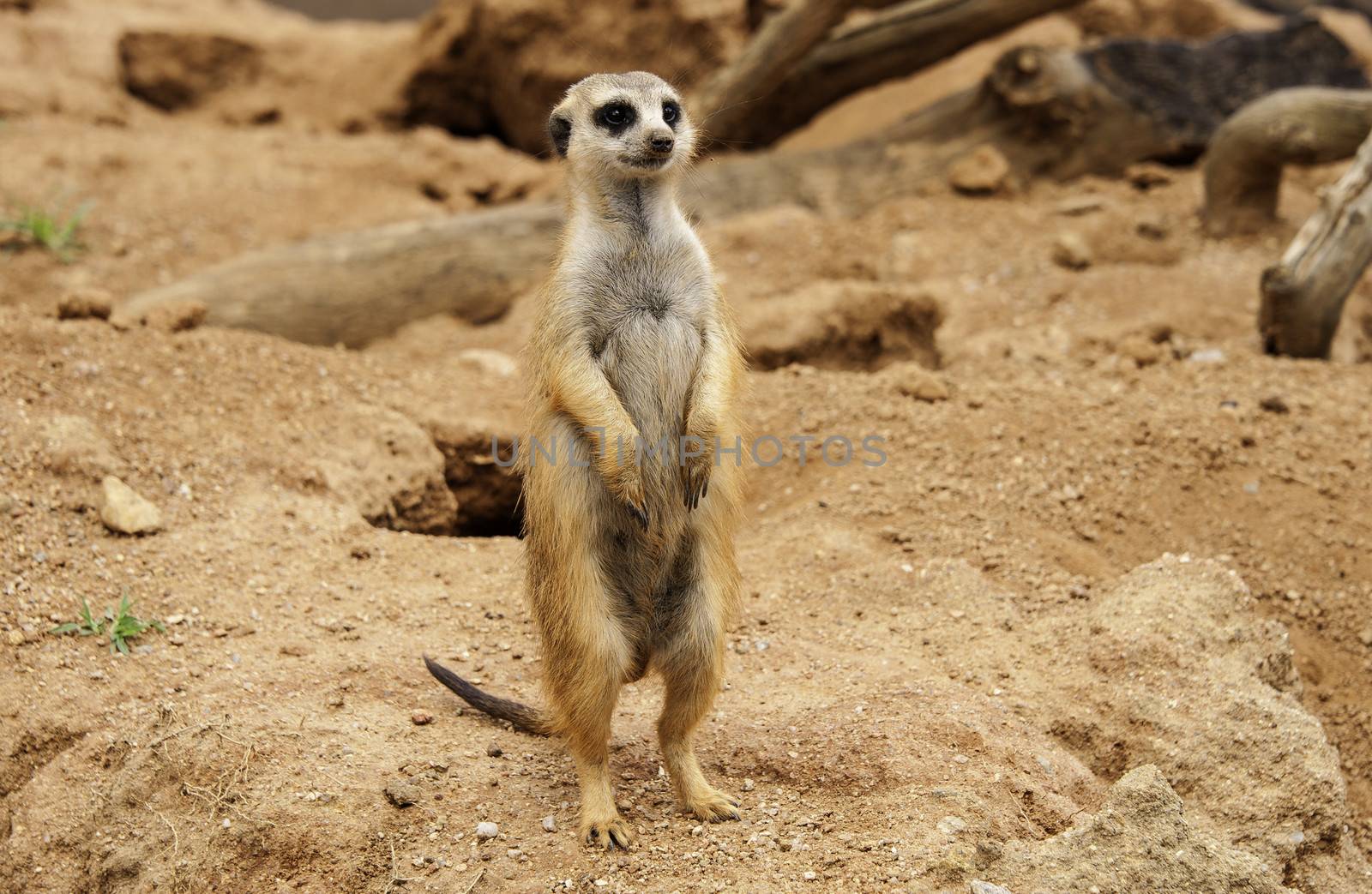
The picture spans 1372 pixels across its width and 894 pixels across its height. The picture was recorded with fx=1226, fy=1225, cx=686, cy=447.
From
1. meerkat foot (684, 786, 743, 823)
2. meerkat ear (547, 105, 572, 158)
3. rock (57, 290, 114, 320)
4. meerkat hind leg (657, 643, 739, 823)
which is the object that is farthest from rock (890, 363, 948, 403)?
rock (57, 290, 114, 320)

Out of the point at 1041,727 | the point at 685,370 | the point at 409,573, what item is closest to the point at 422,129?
the point at 409,573

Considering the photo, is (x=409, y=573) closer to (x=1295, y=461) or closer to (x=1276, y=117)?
(x=1295, y=461)

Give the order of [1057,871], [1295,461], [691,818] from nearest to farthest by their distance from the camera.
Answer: [1057,871], [691,818], [1295,461]

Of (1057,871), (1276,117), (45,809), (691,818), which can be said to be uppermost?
(1276,117)

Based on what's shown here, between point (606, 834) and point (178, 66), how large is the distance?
718 cm

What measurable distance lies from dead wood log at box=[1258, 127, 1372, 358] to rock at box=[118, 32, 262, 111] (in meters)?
6.67

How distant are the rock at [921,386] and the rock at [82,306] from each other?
2850 mm

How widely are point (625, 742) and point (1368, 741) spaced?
2.01m

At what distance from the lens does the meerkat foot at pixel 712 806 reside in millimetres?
2641

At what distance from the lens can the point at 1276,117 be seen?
5.30 meters

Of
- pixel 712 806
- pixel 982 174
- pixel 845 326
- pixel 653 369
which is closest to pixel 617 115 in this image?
pixel 653 369

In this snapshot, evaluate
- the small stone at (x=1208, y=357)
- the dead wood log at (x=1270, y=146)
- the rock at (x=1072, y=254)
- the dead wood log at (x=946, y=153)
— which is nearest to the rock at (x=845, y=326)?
the rock at (x=1072, y=254)

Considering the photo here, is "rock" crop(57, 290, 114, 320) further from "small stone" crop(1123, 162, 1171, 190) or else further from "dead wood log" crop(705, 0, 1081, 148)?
"small stone" crop(1123, 162, 1171, 190)

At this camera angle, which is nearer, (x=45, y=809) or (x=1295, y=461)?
(x=45, y=809)
